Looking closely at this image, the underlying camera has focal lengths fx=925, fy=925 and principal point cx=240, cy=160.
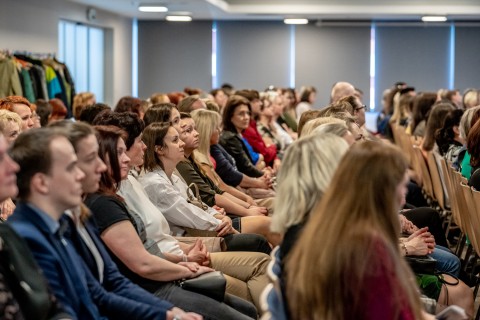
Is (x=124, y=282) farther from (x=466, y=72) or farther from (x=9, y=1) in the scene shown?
(x=466, y=72)

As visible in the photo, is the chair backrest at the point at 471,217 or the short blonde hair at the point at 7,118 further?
the chair backrest at the point at 471,217

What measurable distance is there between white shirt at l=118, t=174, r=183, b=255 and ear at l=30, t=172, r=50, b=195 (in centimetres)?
131

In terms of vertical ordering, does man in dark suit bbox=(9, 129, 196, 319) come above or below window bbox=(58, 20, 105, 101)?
below

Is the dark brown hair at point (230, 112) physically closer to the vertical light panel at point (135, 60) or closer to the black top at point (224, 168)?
the black top at point (224, 168)

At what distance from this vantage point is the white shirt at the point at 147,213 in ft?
13.0

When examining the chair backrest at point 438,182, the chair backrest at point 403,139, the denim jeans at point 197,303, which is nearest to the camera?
the denim jeans at point 197,303

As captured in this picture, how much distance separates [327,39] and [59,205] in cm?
1655

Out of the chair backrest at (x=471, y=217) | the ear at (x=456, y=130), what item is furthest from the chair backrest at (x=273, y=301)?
the ear at (x=456, y=130)

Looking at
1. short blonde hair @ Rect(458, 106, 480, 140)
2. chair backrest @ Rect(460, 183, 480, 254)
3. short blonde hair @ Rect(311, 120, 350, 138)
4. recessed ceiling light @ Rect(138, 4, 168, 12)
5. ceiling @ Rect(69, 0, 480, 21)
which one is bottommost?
chair backrest @ Rect(460, 183, 480, 254)

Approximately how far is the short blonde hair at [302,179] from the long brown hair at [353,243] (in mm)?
311

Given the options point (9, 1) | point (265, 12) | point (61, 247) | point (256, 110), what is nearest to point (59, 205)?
point (61, 247)

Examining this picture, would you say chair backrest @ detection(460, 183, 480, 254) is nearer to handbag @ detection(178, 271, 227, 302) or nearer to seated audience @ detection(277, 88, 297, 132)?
handbag @ detection(178, 271, 227, 302)

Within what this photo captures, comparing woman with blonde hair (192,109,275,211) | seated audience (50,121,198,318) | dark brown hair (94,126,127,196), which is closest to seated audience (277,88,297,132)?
woman with blonde hair (192,109,275,211)

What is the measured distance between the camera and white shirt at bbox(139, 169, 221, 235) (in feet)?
15.3
